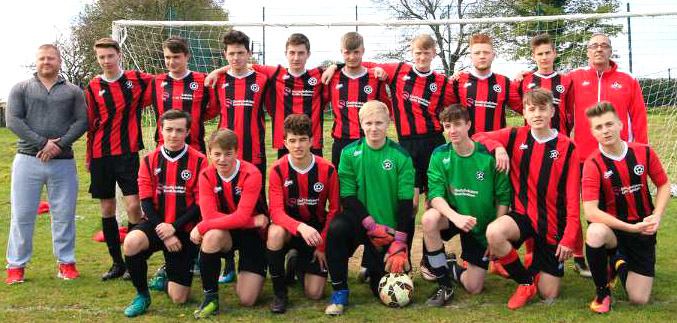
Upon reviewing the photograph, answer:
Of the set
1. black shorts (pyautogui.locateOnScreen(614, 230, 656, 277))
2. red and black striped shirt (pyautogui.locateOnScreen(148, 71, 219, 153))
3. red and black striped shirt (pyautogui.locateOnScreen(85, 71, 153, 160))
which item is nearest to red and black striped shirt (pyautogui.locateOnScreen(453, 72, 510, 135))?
black shorts (pyautogui.locateOnScreen(614, 230, 656, 277))

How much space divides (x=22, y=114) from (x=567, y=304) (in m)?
3.90

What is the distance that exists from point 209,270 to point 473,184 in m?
1.71

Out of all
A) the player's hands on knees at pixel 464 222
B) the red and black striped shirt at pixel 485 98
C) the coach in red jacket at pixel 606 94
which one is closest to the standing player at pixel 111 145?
the player's hands on knees at pixel 464 222

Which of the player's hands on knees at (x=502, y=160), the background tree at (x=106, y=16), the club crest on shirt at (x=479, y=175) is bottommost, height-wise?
the club crest on shirt at (x=479, y=175)

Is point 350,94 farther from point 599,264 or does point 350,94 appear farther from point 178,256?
point 599,264

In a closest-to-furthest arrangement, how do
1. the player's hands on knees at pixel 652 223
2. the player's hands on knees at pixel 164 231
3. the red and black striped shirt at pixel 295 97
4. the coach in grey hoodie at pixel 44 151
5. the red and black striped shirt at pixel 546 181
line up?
the player's hands on knees at pixel 652 223, the player's hands on knees at pixel 164 231, the red and black striped shirt at pixel 546 181, the coach in grey hoodie at pixel 44 151, the red and black striped shirt at pixel 295 97

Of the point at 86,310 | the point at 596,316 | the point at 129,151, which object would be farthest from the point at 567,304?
the point at 129,151

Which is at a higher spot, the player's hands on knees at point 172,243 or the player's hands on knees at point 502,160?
the player's hands on knees at point 502,160

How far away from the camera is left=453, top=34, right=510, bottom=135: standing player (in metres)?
4.68

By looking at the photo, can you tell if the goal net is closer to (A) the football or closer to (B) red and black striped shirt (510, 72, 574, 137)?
(B) red and black striped shirt (510, 72, 574, 137)

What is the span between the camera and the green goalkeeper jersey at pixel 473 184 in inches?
156

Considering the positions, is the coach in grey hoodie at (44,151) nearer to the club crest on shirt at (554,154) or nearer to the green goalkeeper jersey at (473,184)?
the green goalkeeper jersey at (473,184)

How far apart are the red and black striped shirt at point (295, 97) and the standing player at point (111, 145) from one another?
1.07 metres

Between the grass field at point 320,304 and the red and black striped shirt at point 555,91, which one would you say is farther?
the red and black striped shirt at point 555,91
